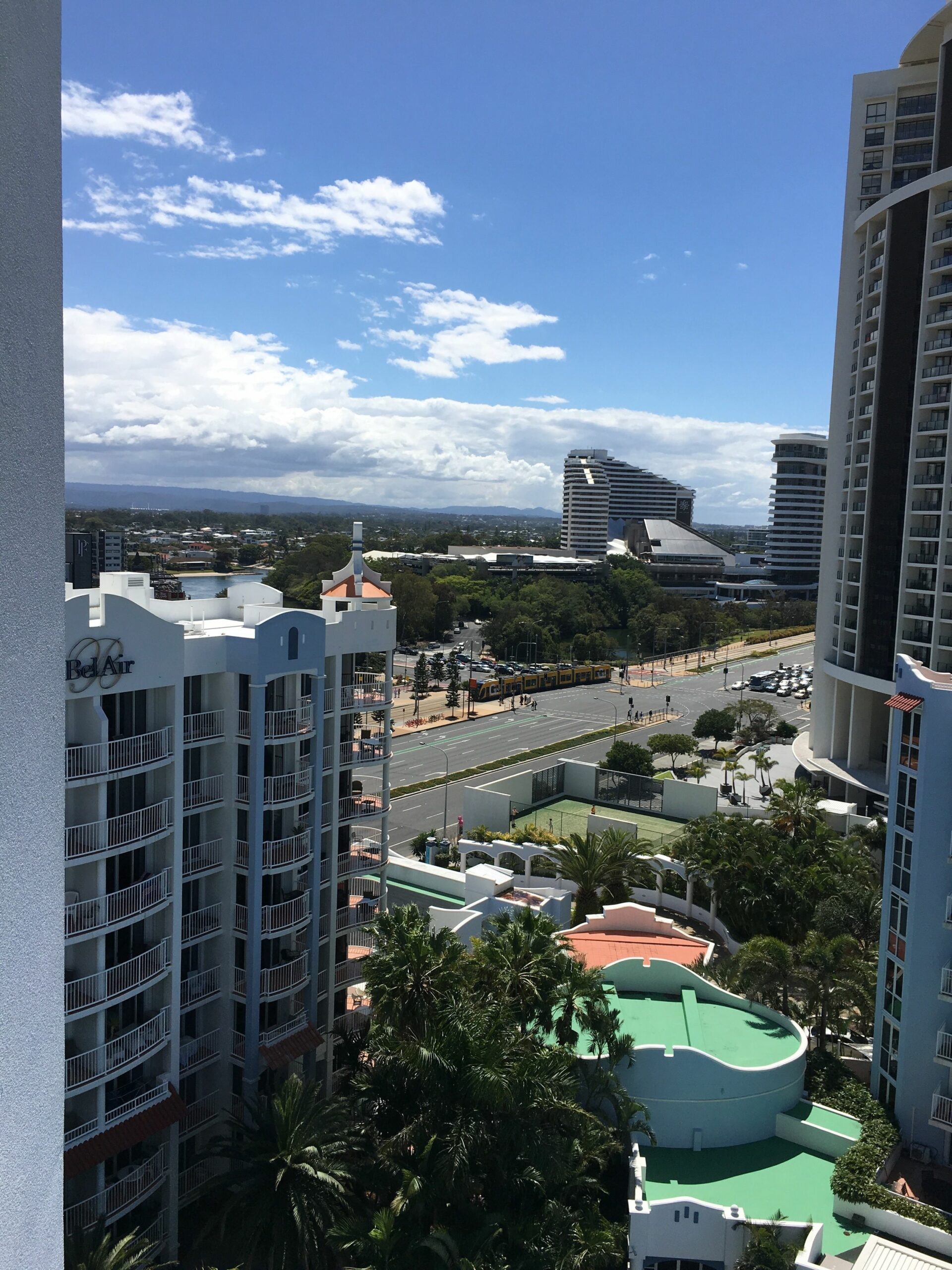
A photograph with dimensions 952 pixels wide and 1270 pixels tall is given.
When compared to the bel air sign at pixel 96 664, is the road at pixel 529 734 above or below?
below

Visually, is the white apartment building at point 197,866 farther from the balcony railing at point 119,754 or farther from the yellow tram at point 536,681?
the yellow tram at point 536,681

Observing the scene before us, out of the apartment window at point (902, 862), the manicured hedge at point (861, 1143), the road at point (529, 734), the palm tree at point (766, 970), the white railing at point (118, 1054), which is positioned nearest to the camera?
the white railing at point (118, 1054)

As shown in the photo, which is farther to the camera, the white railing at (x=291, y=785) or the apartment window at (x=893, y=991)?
the apartment window at (x=893, y=991)

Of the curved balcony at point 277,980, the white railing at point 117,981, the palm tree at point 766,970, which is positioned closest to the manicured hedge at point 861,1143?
the palm tree at point 766,970

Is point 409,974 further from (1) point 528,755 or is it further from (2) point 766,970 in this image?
(1) point 528,755

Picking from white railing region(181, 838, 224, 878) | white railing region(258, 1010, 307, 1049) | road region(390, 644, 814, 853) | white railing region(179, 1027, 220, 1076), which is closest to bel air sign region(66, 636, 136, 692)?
white railing region(181, 838, 224, 878)

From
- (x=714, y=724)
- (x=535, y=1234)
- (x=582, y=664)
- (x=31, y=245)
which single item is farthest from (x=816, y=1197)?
(x=582, y=664)

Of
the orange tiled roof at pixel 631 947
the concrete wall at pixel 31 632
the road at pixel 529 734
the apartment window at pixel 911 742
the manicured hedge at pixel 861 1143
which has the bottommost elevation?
the road at pixel 529 734

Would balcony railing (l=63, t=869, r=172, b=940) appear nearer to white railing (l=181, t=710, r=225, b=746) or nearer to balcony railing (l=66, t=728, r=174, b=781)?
balcony railing (l=66, t=728, r=174, b=781)
